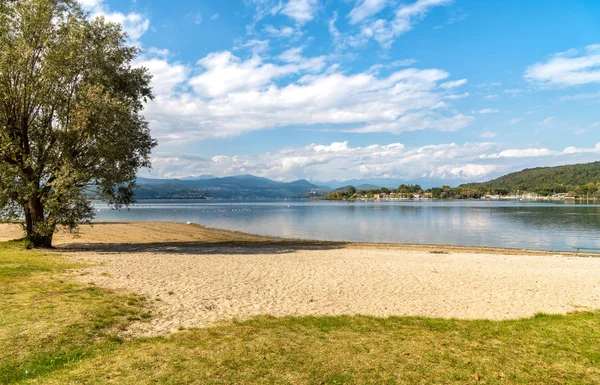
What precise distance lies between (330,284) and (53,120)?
63.9 feet

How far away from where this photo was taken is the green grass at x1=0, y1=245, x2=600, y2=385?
25.4 feet

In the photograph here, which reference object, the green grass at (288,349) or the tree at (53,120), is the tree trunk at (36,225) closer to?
the tree at (53,120)

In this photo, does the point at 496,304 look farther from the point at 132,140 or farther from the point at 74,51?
the point at 74,51

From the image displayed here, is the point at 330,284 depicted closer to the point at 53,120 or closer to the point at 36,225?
the point at 36,225

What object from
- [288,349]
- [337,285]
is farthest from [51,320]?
[337,285]

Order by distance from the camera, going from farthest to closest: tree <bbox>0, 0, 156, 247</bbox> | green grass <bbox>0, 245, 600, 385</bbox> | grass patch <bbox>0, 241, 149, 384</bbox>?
tree <bbox>0, 0, 156, 247</bbox>
grass patch <bbox>0, 241, 149, 384</bbox>
green grass <bbox>0, 245, 600, 385</bbox>

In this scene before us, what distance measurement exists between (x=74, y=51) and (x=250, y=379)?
22.5 meters

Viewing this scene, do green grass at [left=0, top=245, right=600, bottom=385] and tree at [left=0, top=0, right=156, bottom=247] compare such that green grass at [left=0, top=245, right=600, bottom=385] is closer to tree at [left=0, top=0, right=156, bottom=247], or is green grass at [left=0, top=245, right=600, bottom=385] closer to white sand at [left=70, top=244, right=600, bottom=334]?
white sand at [left=70, top=244, right=600, bottom=334]

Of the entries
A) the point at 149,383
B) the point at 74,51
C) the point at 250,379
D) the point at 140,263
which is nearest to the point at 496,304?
the point at 250,379

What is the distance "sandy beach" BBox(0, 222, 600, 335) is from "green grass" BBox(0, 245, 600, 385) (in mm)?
1058

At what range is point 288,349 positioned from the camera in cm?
910

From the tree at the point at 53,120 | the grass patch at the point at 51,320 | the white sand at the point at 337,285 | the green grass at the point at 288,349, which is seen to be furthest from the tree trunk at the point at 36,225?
the green grass at the point at 288,349

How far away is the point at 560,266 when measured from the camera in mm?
23547

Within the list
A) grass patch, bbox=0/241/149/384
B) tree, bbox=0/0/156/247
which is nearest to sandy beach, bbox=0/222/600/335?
grass patch, bbox=0/241/149/384
